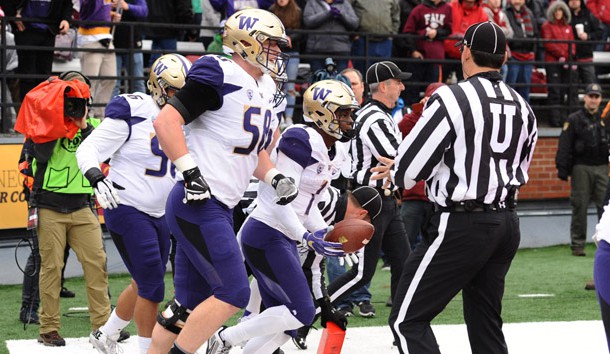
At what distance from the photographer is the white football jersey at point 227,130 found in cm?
547

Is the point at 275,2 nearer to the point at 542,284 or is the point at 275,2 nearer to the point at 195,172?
the point at 542,284

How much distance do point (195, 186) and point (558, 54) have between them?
10.9m

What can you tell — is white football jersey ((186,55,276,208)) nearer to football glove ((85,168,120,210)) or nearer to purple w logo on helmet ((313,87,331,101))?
football glove ((85,168,120,210))

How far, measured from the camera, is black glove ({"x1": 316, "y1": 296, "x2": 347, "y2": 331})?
21.6ft

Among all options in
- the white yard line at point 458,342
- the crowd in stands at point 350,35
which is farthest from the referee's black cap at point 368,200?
the crowd in stands at point 350,35

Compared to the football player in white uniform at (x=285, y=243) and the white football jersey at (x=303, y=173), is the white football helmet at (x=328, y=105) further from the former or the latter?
the white football jersey at (x=303, y=173)

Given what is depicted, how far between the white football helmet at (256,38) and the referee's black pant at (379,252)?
8.68 feet

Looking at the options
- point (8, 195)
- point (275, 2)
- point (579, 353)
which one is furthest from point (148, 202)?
point (275, 2)

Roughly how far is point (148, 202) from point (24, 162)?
84.1 inches

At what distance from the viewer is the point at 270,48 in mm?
5707

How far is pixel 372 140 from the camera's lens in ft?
27.1

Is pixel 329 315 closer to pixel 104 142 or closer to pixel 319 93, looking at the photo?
pixel 319 93

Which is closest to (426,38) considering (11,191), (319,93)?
(11,191)

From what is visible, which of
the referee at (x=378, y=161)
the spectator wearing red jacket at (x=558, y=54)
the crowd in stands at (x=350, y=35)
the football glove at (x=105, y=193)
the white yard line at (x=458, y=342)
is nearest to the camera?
the football glove at (x=105, y=193)
